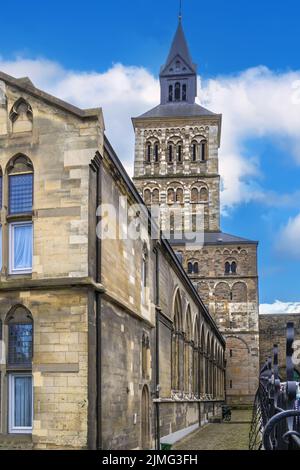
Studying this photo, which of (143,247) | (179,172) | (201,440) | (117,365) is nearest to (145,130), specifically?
(179,172)

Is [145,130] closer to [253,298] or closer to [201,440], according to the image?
[253,298]

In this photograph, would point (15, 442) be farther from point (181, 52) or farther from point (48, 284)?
point (181, 52)

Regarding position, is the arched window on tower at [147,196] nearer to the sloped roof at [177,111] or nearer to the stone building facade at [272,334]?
the sloped roof at [177,111]

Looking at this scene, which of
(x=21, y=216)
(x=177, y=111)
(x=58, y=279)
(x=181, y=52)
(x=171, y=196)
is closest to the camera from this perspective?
(x=58, y=279)

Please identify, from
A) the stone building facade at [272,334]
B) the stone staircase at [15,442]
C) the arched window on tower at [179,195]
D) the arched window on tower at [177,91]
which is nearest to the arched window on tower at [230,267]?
the stone building facade at [272,334]

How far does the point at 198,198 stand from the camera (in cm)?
7156

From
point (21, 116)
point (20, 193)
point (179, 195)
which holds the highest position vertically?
point (179, 195)

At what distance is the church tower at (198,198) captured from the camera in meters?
67.1

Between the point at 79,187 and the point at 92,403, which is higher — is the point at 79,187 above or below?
above

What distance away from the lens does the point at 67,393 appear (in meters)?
12.5

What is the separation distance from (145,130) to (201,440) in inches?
1940

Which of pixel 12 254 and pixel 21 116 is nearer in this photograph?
pixel 12 254

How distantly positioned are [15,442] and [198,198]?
60055mm

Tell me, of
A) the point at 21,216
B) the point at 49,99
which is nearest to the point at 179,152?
the point at 49,99
